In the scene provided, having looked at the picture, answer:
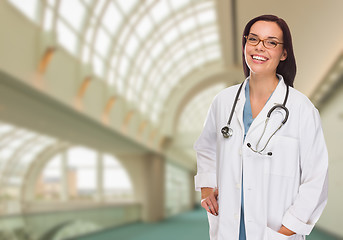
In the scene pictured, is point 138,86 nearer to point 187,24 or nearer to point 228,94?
point 187,24

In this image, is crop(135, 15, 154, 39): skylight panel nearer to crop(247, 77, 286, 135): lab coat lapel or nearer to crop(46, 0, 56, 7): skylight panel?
crop(46, 0, 56, 7): skylight panel

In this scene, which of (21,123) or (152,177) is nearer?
(21,123)

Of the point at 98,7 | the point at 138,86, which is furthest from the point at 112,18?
the point at 138,86

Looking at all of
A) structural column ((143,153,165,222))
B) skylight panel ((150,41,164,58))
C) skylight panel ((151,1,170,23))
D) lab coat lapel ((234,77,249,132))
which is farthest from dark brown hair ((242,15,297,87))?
structural column ((143,153,165,222))

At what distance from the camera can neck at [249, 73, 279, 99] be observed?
203 centimetres

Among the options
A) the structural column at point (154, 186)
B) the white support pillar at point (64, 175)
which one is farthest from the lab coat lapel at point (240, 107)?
the white support pillar at point (64, 175)

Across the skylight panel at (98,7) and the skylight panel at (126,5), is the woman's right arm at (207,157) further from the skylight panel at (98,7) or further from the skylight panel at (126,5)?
the skylight panel at (126,5)

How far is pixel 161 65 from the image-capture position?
2309cm

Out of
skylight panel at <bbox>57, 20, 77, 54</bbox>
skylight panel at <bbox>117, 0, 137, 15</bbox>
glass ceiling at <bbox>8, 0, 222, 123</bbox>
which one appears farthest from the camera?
skylight panel at <bbox>117, 0, 137, 15</bbox>

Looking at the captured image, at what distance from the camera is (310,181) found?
1.78 metres

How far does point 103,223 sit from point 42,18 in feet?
43.9

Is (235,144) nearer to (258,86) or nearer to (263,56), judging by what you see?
(258,86)

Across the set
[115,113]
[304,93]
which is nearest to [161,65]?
[115,113]

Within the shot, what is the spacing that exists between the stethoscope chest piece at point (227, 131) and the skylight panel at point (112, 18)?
15108 millimetres
